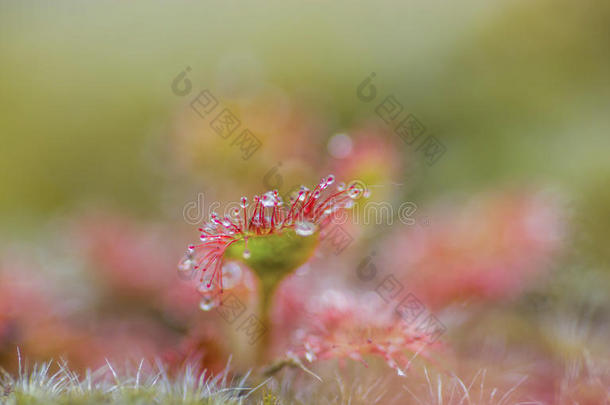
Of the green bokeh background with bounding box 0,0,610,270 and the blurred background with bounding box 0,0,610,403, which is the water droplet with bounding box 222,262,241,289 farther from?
the green bokeh background with bounding box 0,0,610,270

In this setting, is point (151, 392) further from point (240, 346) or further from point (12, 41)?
point (12, 41)

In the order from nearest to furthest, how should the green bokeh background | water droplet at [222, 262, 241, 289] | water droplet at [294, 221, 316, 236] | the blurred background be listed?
water droplet at [294, 221, 316, 236]
water droplet at [222, 262, 241, 289]
the blurred background
the green bokeh background

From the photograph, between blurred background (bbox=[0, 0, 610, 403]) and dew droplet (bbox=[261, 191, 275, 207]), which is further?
blurred background (bbox=[0, 0, 610, 403])

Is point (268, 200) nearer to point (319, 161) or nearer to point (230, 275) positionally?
point (230, 275)

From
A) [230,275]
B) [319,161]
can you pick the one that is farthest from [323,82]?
[230,275]

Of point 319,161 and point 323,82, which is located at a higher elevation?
point 323,82

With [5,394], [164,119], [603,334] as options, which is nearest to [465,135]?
[603,334]

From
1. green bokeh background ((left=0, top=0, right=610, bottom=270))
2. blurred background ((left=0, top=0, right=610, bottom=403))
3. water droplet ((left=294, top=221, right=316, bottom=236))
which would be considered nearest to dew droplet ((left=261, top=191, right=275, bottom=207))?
water droplet ((left=294, top=221, right=316, bottom=236))
